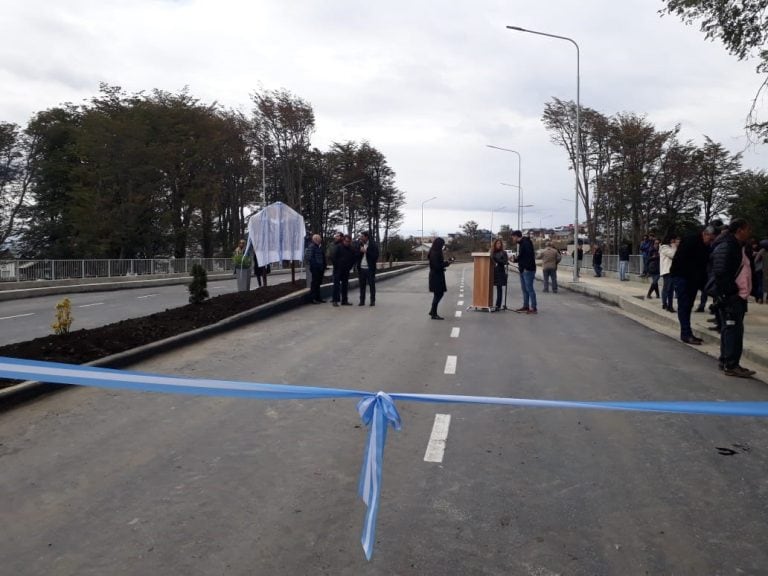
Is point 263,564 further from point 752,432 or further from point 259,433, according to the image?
point 752,432

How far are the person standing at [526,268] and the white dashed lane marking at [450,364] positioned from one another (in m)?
7.06

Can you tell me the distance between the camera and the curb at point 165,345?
658cm

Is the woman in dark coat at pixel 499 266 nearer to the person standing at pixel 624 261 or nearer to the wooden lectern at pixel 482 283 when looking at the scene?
the wooden lectern at pixel 482 283

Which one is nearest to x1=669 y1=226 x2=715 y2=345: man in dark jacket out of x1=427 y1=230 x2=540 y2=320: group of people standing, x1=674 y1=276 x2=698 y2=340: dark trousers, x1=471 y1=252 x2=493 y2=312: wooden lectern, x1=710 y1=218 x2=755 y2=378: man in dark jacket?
x1=674 y1=276 x2=698 y2=340: dark trousers

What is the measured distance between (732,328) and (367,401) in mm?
6275

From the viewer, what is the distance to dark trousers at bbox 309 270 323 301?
59.1 ft

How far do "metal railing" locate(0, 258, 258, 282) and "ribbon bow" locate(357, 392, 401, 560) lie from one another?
18733mm

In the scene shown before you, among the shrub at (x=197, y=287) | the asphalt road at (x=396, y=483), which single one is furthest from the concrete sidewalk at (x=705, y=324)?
the shrub at (x=197, y=287)

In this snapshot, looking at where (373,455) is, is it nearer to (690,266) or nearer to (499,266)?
(690,266)

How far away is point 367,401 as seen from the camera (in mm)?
3496

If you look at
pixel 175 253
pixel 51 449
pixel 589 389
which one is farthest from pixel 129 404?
pixel 175 253

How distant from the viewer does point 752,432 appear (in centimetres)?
569

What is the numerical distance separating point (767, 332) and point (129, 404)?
1060cm

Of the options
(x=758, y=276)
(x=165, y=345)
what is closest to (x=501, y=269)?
(x=758, y=276)
